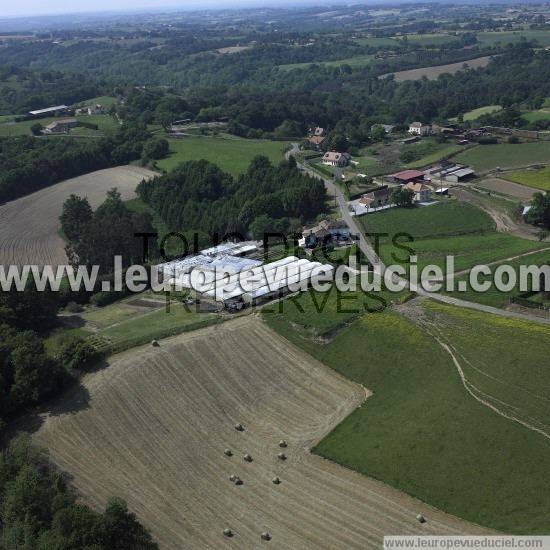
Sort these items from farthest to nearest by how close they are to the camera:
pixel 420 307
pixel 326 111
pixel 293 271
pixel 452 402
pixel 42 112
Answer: pixel 42 112 → pixel 326 111 → pixel 293 271 → pixel 420 307 → pixel 452 402

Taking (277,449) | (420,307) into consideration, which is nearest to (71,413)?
(277,449)

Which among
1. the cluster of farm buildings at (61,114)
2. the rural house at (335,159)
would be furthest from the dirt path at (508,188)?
the cluster of farm buildings at (61,114)

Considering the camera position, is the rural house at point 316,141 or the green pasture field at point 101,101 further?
the green pasture field at point 101,101

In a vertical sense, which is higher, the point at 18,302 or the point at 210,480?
the point at 18,302

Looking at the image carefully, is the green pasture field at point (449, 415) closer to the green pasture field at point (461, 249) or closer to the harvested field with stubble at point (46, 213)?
the green pasture field at point (461, 249)

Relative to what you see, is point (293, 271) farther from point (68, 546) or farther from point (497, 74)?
point (497, 74)

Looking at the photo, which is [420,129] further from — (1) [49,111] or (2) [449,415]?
(2) [449,415]
